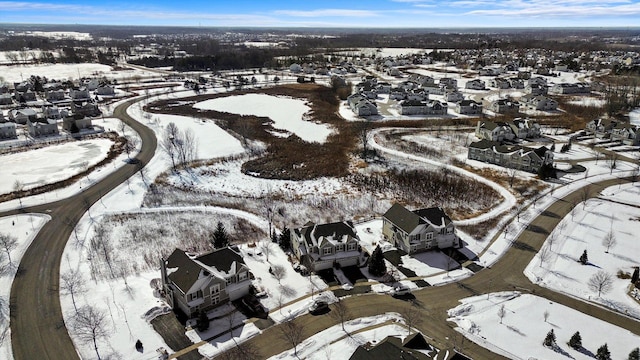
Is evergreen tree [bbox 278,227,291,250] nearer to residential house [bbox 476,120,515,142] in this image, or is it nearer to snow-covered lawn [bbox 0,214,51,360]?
snow-covered lawn [bbox 0,214,51,360]

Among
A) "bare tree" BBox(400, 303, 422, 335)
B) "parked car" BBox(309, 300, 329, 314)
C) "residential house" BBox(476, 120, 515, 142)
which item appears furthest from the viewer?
"residential house" BBox(476, 120, 515, 142)

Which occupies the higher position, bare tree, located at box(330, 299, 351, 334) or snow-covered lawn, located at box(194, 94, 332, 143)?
snow-covered lawn, located at box(194, 94, 332, 143)

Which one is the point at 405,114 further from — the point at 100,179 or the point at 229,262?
the point at 229,262

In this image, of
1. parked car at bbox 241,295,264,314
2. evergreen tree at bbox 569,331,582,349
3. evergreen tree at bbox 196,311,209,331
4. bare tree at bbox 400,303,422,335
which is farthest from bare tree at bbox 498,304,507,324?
evergreen tree at bbox 196,311,209,331

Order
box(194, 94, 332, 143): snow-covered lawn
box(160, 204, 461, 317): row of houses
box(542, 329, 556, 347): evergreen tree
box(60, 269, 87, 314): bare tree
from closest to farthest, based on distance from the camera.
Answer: box(542, 329, 556, 347): evergreen tree
box(160, 204, 461, 317): row of houses
box(60, 269, 87, 314): bare tree
box(194, 94, 332, 143): snow-covered lawn

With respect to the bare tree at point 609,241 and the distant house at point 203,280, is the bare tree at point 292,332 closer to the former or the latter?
the distant house at point 203,280

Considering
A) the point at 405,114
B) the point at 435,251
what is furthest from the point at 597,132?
the point at 435,251
